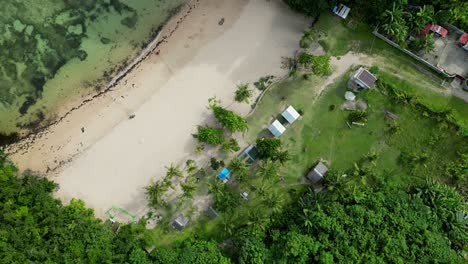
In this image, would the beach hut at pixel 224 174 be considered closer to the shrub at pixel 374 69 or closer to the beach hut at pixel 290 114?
the beach hut at pixel 290 114

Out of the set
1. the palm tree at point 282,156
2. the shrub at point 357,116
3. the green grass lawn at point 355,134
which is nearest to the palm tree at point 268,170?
the palm tree at point 282,156

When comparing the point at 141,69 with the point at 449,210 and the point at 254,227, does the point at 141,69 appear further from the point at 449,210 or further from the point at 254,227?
the point at 449,210

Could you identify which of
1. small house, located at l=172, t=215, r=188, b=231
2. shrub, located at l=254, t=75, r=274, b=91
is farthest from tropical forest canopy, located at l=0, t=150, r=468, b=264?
shrub, located at l=254, t=75, r=274, b=91

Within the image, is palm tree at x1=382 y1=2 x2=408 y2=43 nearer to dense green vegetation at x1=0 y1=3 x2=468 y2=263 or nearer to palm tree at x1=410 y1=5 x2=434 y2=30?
palm tree at x1=410 y1=5 x2=434 y2=30

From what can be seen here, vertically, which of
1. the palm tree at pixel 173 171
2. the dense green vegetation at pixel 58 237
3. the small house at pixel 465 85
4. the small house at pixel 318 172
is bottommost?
the dense green vegetation at pixel 58 237

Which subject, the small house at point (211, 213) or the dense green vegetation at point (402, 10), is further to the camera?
the small house at point (211, 213)

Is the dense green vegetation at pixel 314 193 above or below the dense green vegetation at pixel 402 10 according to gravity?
below

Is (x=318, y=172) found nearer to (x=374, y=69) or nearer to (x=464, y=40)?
(x=374, y=69)
